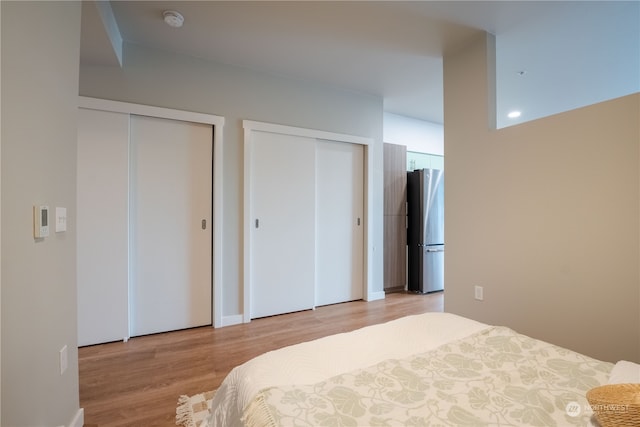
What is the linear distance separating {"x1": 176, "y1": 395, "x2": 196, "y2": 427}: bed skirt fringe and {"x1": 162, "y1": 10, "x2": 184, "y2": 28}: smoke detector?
255 centimetres

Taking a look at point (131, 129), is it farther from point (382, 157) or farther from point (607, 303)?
point (607, 303)

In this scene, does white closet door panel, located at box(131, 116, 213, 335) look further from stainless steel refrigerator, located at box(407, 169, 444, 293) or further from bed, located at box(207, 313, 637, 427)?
stainless steel refrigerator, located at box(407, 169, 444, 293)

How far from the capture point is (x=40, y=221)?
108 cm

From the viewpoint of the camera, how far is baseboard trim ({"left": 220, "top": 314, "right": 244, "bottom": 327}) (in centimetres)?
280

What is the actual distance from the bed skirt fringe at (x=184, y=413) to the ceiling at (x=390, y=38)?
238 centimetres

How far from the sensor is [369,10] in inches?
82.4

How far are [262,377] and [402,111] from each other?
13.3 feet

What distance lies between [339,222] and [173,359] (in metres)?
2.14

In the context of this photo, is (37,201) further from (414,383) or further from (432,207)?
(432,207)

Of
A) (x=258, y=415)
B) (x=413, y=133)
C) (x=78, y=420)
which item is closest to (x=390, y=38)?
(x=413, y=133)

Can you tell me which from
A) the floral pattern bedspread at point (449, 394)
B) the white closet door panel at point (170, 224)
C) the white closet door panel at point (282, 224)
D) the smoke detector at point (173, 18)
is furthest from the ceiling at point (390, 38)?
the floral pattern bedspread at point (449, 394)

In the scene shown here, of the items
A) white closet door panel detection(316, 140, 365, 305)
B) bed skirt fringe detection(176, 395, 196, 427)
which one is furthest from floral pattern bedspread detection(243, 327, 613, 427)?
white closet door panel detection(316, 140, 365, 305)

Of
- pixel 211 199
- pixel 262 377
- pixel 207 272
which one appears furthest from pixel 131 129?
pixel 262 377

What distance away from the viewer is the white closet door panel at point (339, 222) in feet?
11.2
